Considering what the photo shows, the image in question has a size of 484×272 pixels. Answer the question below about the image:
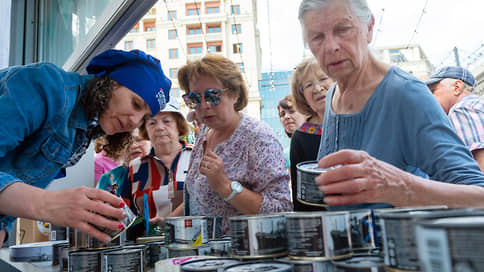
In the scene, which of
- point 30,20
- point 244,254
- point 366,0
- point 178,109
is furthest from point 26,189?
point 30,20

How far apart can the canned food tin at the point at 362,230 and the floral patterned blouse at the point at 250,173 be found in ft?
2.76

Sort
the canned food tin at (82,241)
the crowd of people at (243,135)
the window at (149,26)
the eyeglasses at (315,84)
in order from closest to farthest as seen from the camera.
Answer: the crowd of people at (243,135)
the canned food tin at (82,241)
the eyeglasses at (315,84)
the window at (149,26)

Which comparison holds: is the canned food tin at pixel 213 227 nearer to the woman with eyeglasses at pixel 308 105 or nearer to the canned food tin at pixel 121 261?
the canned food tin at pixel 121 261

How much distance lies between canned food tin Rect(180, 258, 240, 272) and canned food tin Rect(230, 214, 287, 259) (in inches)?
1.0

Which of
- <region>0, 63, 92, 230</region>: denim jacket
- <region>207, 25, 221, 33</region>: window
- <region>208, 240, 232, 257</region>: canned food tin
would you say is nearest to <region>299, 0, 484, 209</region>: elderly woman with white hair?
<region>208, 240, 232, 257</region>: canned food tin

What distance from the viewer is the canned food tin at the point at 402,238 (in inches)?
18.5

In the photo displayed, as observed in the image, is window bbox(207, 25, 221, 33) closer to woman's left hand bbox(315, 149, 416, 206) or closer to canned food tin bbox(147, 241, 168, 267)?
canned food tin bbox(147, 241, 168, 267)

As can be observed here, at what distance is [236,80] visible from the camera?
1877mm

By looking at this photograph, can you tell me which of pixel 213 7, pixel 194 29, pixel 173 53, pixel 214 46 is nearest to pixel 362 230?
pixel 173 53

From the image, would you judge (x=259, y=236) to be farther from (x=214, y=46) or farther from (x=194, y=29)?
(x=194, y=29)

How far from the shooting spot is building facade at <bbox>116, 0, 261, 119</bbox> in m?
18.5

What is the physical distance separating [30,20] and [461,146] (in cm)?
400

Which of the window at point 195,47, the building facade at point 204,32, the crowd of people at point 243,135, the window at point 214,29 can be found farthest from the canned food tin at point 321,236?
the window at point 214,29

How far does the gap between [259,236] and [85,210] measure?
0.50 metres
